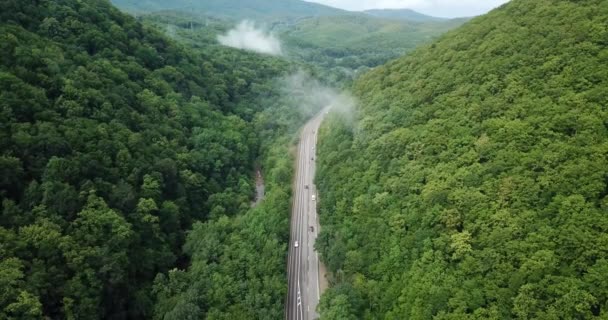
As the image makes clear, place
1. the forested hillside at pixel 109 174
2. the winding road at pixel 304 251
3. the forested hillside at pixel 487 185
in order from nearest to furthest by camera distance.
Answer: the forested hillside at pixel 487 185 → the forested hillside at pixel 109 174 → the winding road at pixel 304 251

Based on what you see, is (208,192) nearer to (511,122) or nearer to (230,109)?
(230,109)

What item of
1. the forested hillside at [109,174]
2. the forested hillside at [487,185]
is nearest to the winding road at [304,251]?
the forested hillside at [109,174]

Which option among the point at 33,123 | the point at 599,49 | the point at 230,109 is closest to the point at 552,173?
the point at 599,49

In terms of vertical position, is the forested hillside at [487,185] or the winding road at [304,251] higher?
the forested hillside at [487,185]

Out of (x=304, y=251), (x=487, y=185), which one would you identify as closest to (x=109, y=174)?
(x=304, y=251)

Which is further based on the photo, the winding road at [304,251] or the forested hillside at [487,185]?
the winding road at [304,251]

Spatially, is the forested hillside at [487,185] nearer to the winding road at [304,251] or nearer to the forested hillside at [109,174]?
the winding road at [304,251]

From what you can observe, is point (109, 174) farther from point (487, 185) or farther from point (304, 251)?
point (487, 185)
